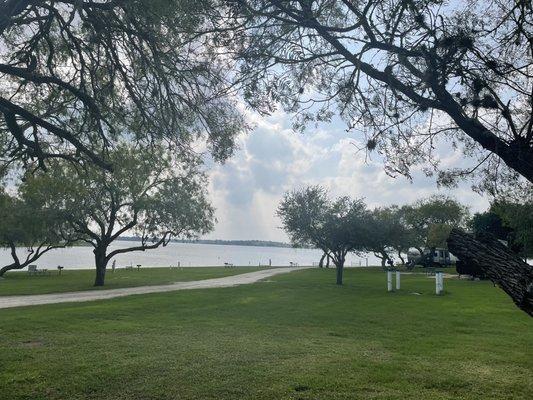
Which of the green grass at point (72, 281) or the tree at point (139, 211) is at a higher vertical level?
the tree at point (139, 211)

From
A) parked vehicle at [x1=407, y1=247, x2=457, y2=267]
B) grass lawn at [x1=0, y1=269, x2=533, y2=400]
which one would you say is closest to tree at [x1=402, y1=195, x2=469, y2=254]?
parked vehicle at [x1=407, y1=247, x2=457, y2=267]

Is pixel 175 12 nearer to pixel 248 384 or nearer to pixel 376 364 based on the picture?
pixel 248 384

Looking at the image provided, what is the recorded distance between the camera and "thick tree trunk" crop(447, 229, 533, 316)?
184 inches

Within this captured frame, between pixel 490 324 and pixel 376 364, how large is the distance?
306 inches

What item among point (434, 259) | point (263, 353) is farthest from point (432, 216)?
point (263, 353)

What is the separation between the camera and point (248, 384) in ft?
27.0

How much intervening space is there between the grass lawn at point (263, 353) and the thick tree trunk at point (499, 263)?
134 inches

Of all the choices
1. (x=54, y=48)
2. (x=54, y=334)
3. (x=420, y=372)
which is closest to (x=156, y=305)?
(x=54, y=334)

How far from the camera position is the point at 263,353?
10.6 metres

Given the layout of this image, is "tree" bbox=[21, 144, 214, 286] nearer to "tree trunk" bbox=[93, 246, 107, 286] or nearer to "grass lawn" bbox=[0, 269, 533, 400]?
"tree trunk" bbox=[93, 246, 107, 286]

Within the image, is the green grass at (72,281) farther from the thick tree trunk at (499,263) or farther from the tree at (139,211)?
the thick tree trunk at (499,263)

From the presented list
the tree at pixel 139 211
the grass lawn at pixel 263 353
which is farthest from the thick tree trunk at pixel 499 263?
the tree at pixel 139 211

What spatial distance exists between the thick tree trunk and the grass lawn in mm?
3398

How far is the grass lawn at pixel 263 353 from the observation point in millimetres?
8016
